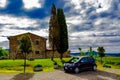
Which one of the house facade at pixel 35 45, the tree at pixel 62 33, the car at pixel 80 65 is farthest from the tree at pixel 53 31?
the car at pixel 80 65

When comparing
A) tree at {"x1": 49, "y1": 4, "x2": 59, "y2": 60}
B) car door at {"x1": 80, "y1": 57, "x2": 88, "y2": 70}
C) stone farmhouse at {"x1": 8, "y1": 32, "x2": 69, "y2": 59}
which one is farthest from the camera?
stone farmhouse at {"x1": 8, "y1": 32, "x2": 69, "y2": 59}

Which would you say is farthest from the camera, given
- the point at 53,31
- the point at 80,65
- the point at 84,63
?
the point at 53,31

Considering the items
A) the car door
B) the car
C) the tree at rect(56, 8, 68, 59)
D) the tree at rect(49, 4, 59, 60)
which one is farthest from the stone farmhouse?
the car door

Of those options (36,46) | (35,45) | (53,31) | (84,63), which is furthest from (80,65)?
(35,45)

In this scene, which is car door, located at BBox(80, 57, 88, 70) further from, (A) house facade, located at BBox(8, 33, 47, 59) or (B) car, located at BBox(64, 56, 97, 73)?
(A) house facade, located at BBox(8, 33, 47, 59)

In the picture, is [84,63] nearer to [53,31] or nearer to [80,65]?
[80,65]

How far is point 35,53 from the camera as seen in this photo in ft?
229

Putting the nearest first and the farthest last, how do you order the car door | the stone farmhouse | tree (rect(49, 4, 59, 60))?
the car door, tree (rect(49, 4, 59, 60)), the stone farmhouse

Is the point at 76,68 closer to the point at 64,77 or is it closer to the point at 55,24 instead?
the point at 64,77

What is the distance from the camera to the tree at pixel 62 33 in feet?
202

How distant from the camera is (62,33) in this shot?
61844 mm

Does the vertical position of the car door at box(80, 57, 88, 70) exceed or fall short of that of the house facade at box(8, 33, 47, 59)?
→ it falls short

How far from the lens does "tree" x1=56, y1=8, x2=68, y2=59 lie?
202ft

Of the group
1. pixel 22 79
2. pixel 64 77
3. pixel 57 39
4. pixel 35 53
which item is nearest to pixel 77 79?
pixel 64 77
